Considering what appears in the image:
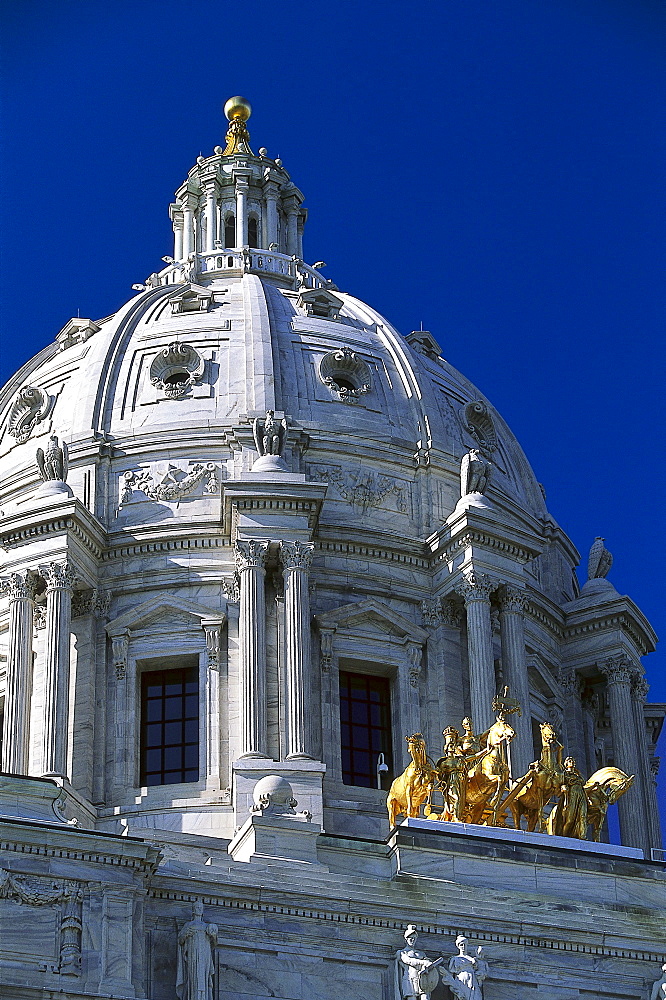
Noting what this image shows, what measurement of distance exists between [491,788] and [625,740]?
19.1 meters

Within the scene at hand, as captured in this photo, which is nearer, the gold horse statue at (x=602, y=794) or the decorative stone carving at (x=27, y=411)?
the gold horse statue at (x=602, y=794)

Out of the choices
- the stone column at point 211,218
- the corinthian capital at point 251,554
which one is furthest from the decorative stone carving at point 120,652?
the stone column at point 211,218

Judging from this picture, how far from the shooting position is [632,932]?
2256 inches

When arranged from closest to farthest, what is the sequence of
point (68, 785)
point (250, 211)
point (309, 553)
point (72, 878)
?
point (72, 878), point (68, 785), point (309, 553), point (250, 211)

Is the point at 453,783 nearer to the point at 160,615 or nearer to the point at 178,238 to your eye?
the point at 160,615

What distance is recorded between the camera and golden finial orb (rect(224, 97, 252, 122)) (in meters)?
98.8

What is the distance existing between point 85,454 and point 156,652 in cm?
837

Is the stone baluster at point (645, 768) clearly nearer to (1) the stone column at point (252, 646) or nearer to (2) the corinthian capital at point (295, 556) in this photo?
(2) the corinthian capital at point (295, 556)

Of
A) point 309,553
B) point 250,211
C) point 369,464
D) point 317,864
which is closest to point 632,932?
point 317,864

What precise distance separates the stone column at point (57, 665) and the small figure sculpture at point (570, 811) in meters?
15.1

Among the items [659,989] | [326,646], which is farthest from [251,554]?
[659,989]

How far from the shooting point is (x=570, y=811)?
61.8 meters

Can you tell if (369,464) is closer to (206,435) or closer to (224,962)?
(206,435)

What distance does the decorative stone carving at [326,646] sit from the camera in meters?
74.6
